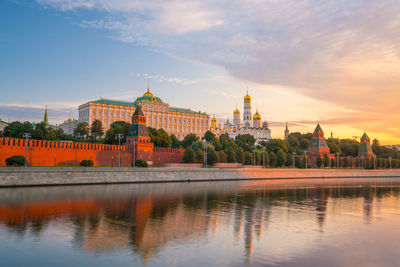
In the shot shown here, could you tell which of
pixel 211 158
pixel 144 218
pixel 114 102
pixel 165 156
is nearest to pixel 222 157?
pixel 211 158

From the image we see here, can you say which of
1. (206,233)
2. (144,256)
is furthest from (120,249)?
(206,233)

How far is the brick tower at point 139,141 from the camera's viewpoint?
53406mm

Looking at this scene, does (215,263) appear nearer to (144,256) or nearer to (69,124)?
(144,256)

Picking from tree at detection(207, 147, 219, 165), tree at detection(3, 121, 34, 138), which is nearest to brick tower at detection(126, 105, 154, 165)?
tree at detection(207, 147, 219, 165)

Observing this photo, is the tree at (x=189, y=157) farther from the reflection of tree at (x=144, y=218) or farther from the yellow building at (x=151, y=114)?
the yellow building at (x=151, y=114)

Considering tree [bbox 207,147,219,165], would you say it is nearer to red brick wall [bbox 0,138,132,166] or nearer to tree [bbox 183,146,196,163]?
tree [bbox 183,146,196,163]

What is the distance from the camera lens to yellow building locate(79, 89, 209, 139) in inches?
4277

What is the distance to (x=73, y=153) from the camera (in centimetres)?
4588

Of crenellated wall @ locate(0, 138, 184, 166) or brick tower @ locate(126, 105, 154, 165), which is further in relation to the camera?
brick tower @ locate(126, 105, 154, 165)

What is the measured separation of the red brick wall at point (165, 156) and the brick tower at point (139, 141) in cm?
135

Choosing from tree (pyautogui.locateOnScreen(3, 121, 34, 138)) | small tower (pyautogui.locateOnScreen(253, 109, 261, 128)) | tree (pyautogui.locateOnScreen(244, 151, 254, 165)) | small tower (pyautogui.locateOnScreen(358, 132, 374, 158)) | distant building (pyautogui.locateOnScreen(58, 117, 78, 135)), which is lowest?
tree (pyautogui.locateOnScreen(244, 151, 254, 165))

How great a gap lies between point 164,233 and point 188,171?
32449mm

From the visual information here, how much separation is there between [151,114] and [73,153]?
7150 centimetres

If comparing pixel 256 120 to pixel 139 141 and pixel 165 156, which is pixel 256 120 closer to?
pixel 165 156
